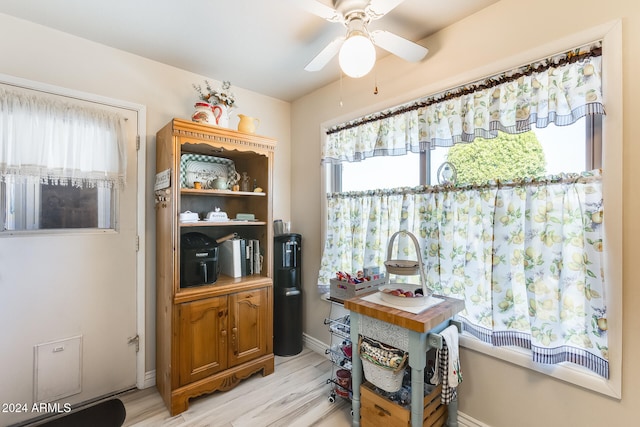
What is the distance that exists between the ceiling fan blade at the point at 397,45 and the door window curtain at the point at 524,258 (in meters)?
0.84

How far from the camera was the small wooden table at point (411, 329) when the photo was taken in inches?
57.3

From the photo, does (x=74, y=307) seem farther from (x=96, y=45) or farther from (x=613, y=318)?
(x=613, y=318)

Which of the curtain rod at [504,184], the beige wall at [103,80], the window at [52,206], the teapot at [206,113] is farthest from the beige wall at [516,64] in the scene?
the window at [52,206]

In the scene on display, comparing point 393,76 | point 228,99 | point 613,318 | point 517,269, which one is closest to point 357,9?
point 393,76

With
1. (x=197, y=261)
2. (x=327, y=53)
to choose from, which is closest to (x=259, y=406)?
(x=197, y=261)

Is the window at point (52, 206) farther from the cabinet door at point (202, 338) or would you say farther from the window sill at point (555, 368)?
the window sill at point (555, 368)

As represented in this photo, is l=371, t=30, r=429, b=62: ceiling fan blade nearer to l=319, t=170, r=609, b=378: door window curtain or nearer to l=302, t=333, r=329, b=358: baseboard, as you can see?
l=319, t=170, r=609, b=378: door window curtain

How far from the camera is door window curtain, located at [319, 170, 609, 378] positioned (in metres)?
1.33

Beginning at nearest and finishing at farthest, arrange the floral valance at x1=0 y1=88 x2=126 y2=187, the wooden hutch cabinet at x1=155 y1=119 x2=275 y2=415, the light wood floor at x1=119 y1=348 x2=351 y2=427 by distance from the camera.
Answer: the floral valance at x1=0 y1=88 x2=126 y2=187 < the light wood floor at x1=119 y1=348 x2=351 y2=427 < the wooden hutch cabinet at x1=155 y1=119 x2=275 y2=415

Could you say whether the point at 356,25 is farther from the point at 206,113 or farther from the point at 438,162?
the point at 206,113

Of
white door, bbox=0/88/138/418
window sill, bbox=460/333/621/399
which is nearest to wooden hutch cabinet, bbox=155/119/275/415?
white door, bbox=0/88/138/418

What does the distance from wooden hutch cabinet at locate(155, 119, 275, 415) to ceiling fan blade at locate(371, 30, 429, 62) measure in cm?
120

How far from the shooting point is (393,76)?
7.06 ft

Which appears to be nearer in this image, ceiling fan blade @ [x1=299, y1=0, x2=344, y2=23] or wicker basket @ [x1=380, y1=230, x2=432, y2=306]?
ceiling fan blade @ [x1=299, y1=0, x2=344, y2=23]
